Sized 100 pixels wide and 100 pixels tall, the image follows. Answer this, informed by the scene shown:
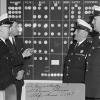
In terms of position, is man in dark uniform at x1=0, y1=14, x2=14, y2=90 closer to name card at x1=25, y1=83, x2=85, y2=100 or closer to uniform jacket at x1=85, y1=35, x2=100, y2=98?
uniform jacket at x1=85, y1=35, x2=100, y2=98

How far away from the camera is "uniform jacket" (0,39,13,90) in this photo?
2281mm

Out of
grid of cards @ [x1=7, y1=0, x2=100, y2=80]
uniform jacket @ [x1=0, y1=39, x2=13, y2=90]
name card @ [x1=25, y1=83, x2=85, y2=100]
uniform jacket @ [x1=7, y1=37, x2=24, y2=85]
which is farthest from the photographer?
grid of cards @ [x1=7, y1=0, x2=100, y2=80]

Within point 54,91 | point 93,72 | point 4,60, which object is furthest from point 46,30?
point 54,91

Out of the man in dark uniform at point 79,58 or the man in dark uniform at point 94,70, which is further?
the man in dark uniform at point 79,58

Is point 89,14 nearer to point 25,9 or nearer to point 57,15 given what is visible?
point 57,15

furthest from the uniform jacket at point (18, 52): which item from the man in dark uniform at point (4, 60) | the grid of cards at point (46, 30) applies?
the man in dark uniform at point (4, 60)

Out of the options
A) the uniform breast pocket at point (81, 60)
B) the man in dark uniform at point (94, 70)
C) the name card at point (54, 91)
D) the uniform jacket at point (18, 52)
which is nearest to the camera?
the name card at point (54, 91)

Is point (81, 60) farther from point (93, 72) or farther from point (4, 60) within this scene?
point (4, 60)

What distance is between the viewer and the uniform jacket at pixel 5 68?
7.48 feet

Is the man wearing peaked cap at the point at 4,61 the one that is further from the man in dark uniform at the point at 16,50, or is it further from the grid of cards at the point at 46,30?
the grid of cards at the point at 46,30

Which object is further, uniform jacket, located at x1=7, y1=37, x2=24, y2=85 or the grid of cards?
the grid of cards

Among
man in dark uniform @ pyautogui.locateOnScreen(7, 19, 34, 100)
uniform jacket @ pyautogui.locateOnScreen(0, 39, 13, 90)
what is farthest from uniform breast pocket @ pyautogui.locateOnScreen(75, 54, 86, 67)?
uniform jacket @ pyautogui.locateOnScreen(0, 39, 13, 90)

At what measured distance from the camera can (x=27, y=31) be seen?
352 centimetres

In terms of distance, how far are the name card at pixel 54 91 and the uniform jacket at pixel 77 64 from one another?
181 centimetres
